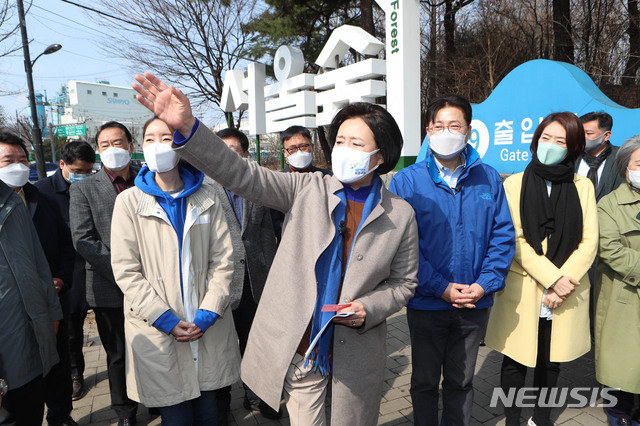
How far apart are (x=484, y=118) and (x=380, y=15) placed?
A: 325 inches

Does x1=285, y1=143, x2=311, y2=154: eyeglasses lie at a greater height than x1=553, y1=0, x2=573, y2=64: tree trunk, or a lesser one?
lesser

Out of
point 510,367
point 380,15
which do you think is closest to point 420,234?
point 510,367

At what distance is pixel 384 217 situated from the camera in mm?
1764

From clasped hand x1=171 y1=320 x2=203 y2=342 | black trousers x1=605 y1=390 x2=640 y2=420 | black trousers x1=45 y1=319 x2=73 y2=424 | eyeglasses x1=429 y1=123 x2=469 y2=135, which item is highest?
eyeglasses x1=429 y1=123 x2=469 y2=135

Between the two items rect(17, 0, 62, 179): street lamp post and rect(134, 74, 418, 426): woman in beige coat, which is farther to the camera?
rect(17, 0, 62, 179): street lamp post

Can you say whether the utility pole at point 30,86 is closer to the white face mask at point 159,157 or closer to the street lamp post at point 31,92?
the street lamp post at point 31,92

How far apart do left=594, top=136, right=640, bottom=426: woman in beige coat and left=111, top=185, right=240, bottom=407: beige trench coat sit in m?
2.27

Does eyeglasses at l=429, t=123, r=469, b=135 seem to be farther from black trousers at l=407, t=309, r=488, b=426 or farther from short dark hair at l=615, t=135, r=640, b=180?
short dark hair at l=615, t=135, r=640, b=180

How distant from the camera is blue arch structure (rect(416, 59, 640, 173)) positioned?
515cm

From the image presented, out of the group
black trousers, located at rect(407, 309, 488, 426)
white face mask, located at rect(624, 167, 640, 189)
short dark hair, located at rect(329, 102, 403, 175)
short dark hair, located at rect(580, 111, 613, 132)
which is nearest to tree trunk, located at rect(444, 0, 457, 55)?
short dark hair, located at rect(580, 111, 613, 132)

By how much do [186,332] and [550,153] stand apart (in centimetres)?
227

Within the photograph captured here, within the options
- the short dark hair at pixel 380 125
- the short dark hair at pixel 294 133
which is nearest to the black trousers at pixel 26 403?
the short dark hair at pixel 380 125

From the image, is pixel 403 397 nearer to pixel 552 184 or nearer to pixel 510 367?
pixel 510 367

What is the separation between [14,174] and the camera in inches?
95.9
